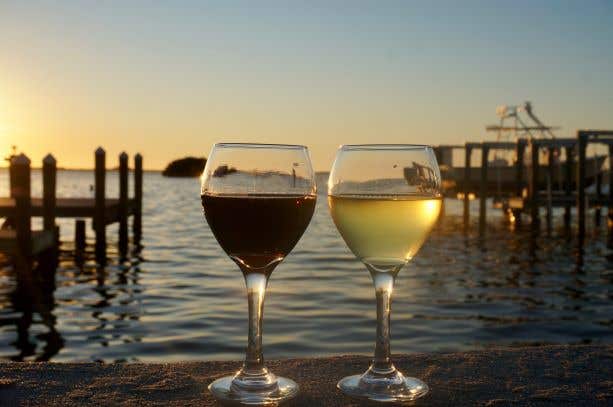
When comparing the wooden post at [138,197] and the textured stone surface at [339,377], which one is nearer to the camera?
the textured stone surface at [339,377]

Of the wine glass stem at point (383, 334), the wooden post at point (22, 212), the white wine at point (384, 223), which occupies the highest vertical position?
the white wine at point (384, 223)

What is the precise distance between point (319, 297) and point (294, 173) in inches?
448

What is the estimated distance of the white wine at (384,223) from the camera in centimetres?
186

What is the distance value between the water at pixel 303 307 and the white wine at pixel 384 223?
7111mm

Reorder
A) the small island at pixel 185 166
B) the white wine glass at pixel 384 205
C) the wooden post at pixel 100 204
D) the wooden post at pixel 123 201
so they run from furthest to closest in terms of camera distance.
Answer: the small island at pixel 185 166, the wooden post at pixel 123 201, the wooden post at pixel 100 204, the white wine glass at pixel 384 205

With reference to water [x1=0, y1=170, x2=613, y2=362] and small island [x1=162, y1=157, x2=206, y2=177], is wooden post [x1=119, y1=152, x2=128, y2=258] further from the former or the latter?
small island [x1=162, y1=157, x2=206, y2=177]

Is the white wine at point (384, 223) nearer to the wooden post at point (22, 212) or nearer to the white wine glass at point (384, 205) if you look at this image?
the white wine glass at point (384, 205)

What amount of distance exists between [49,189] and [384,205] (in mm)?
16137

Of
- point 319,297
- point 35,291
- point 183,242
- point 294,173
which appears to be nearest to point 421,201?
point 294,173

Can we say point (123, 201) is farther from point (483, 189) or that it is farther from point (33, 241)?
point (483, 189)

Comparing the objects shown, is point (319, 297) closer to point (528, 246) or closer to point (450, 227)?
point (528, 246)

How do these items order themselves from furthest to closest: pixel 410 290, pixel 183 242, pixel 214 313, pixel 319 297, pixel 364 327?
1. pixel 183 242
2. pixel 410 290
3. pixel 319 297
4. pixel 214 313
5. pixel 364 327

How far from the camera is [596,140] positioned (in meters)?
28.0

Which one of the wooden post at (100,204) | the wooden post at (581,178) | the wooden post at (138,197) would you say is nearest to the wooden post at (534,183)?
the wooden post at (581,178)
